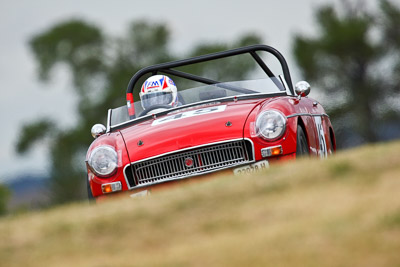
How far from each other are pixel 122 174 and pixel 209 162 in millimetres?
809

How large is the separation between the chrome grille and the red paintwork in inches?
2.8

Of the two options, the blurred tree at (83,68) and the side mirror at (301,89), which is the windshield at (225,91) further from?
the blurred tree at (83,68)

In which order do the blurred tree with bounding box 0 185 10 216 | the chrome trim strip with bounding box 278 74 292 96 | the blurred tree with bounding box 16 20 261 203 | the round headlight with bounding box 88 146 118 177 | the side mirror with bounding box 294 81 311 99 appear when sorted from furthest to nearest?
the blurred tree with bounding box 16 20 261 203, the blurred tree with bounding box 0 185 10 216, the chrome trim strip with bounding box 278 74 292 96, the side mirror with bounding box 294 81 311 99, the round headlight with bounding box 88 146 118 177

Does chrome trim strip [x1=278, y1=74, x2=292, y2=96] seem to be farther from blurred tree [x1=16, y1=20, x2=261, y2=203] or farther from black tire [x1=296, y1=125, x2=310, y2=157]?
blurred tree [x1=16, y1=20, x2=261, y2=203]

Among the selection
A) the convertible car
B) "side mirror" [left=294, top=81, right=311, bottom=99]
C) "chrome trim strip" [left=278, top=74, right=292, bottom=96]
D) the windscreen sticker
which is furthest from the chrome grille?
"chrome trim strip" [left=278, top=74, right=292, bottom=96]

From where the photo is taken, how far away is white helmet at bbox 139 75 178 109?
421 inches

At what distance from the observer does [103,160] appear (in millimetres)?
8930

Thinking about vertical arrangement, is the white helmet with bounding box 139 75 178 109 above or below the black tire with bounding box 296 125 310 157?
above

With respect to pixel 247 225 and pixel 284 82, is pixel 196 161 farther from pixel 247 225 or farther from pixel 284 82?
pixel 247 225

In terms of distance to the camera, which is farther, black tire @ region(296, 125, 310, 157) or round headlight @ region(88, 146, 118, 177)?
round headlight @ region(88, 146, 118, 177)

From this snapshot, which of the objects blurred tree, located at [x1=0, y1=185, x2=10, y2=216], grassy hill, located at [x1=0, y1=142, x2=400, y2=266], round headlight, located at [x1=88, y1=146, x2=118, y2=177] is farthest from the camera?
blurred tree, located at [x1=0, y1=185, x2=10, y2=216]

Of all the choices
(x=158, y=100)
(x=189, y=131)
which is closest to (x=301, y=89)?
(x=158, y=100)

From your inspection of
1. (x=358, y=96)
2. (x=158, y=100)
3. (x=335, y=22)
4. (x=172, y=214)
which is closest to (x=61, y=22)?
(x=335, y=22)

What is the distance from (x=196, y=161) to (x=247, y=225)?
301 centimetres
